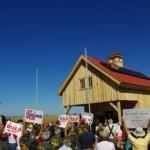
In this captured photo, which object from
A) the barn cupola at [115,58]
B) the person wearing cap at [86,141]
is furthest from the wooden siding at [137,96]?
the person wearing cap at [86,141]

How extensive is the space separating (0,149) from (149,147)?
13.2 ft

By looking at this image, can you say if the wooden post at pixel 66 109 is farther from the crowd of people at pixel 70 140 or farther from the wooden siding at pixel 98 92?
the crowd of people at pixel 70 140

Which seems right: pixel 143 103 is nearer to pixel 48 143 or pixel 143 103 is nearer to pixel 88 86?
pixel 88 86

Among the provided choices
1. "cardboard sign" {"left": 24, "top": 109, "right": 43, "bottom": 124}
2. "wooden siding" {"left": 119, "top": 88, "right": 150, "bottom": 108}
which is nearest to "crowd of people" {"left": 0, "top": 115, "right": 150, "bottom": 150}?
"cardboard sign" {"left": 24, "top": 109, "right": 43, "bottom": 124}

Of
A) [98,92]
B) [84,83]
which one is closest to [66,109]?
[84,83]

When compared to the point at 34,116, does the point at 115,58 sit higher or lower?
higher

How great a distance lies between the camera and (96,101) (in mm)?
32594

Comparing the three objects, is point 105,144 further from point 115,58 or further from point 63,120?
point 115,58

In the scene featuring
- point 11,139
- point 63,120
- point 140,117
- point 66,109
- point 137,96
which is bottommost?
point 11,139

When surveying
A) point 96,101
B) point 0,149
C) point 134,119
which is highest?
point 96,101

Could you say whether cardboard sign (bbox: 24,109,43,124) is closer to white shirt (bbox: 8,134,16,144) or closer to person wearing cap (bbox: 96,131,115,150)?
white shirt (bbox: 8,134,16,144)

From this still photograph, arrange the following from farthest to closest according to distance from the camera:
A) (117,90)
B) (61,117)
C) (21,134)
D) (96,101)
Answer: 1. (96,101)
2. (117,90)
3. (61,117)
4. (21,134)

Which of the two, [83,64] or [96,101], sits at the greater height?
[83,64]

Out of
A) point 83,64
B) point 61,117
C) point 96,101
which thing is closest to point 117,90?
point 96,101
